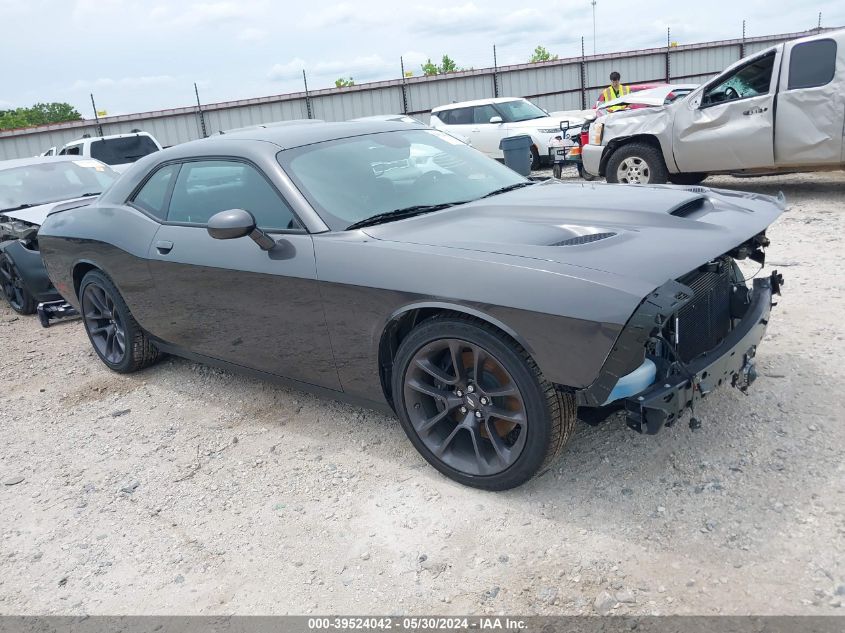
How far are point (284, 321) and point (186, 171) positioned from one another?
4.38 ft

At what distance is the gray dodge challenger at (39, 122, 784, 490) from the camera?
2.60 meters

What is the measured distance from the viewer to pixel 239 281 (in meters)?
3.69

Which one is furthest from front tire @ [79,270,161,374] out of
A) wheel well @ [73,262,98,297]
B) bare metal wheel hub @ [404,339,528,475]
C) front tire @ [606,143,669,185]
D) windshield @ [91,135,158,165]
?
windshield @ [91,135,158,165]

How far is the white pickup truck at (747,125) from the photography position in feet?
25.2

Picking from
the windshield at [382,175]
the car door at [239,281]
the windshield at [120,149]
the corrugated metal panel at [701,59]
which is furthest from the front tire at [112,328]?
the corrugated metal panel at [701,59]

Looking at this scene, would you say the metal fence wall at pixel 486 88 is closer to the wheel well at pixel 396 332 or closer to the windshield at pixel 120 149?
the windshield at pixel 120 149

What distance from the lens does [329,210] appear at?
3.42m

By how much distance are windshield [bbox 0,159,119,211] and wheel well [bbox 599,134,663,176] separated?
609 centimetres

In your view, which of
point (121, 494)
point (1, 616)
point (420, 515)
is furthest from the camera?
point (121, 494)

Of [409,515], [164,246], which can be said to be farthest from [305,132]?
[409,515]

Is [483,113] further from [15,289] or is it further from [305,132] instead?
[305,132]

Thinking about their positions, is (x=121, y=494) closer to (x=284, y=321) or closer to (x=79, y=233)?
(x=284, y=321)

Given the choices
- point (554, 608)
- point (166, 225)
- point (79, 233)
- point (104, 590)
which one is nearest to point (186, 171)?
point (166, 225)

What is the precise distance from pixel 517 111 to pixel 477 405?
11.9m
